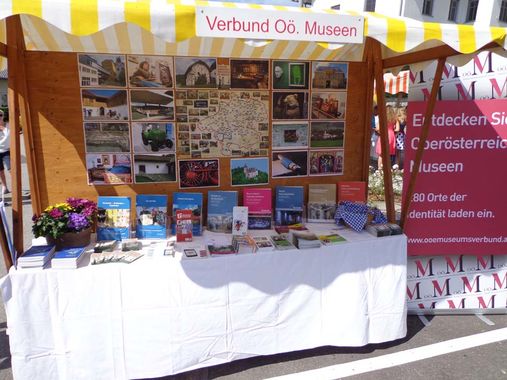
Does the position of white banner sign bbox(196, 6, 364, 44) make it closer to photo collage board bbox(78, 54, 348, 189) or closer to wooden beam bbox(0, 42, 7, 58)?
photo collage board bbox(78, 54, 348, 189)

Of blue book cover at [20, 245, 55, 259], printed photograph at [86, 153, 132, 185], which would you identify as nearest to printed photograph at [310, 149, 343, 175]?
printed photograph at [86, 153, 132, 185]

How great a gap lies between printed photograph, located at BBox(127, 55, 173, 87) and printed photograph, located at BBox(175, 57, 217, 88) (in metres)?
0.07

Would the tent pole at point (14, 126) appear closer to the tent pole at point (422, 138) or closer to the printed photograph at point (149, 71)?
the printed photograph at point (149, 71)

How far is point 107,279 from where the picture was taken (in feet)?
7.29

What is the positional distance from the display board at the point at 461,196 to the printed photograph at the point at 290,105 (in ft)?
2.83

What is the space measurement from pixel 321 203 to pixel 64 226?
2012 mm

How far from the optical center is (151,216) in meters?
2.79

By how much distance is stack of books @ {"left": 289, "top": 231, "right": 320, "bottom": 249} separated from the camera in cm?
252

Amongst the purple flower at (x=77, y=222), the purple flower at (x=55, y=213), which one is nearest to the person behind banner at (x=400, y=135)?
the purple flower at (x=77, y=222)

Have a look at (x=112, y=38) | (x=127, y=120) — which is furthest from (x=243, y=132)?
(x=112, y=38)

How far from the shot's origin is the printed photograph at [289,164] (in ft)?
10.4

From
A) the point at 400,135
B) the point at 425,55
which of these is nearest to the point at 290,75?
the point at 425,55

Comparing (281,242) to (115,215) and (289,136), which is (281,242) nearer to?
(289,136)

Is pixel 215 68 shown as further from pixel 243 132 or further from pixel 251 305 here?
pixel 251 305
